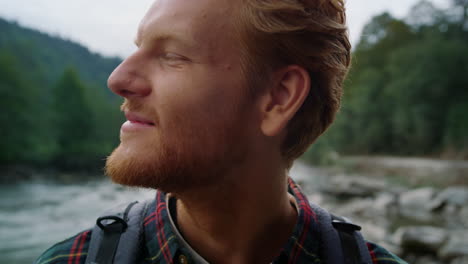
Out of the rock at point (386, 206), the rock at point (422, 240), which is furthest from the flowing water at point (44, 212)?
the rock at point (386, 206)

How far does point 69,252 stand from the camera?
49.4 inches

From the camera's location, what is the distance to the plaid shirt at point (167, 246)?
1.27m

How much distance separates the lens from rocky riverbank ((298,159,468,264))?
6.66 meters

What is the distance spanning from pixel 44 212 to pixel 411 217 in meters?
12.3

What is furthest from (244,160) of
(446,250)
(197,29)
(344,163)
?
(344,163)

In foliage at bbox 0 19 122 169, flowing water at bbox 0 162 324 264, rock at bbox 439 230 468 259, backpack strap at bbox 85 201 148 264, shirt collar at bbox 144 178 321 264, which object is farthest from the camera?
foliage at bbox 0 19 122 169

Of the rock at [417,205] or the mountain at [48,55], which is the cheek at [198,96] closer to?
the rock at [417,205]

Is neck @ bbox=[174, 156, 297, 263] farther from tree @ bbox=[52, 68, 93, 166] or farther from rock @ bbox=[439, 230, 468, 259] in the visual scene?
tree @ bbox=[52, 68, 93, 166]

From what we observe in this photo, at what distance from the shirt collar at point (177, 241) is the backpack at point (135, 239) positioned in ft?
0.11

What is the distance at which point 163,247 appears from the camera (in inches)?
50.6

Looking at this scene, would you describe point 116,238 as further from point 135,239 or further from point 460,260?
point 460,260

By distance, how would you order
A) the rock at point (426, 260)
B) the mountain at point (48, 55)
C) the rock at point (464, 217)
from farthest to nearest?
the mountain at point (48, 55) → the rock at point (464, 217) → the rock at point (426, 260)

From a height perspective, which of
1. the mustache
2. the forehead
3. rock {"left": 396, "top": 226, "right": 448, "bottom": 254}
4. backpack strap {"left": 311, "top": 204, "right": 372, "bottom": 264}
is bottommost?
rock {"left": 396, "top": 226, "right": 448, "bottom": 254}

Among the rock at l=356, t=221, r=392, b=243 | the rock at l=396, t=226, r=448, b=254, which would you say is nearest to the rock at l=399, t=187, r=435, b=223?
the rock at l=356, t=221, r=392, b=243
